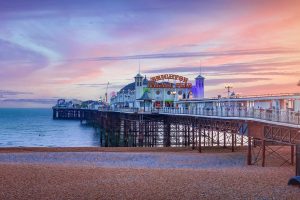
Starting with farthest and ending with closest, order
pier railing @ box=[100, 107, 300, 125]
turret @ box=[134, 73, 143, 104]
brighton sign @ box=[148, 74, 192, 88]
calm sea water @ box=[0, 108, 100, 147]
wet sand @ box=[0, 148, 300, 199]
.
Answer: turret @ box=[134, 73, 143, 104]
brighton sign @ box=[148, 74, 192, 88]
calm sea water @ box=[0, 108, 100, 147]
pier railing @ box=[100, 107, 300, 125]
wet sand @ box=[0, 148, 300, 199]

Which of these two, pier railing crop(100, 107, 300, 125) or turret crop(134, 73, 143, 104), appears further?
turret crop(134, 73, 143, 104)

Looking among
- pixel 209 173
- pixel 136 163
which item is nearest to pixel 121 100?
pixel 136 163

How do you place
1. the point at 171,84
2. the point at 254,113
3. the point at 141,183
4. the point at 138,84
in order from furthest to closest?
the point at 138,84 → the point at 171,84 → the point at 254,113 → the point at 141,183

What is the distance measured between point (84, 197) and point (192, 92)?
6455 centimetres

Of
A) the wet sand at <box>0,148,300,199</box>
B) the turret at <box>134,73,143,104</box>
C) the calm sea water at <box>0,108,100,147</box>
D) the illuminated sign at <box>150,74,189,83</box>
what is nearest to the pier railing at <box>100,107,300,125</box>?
the wet sand at <box>0,148,300,199</box>

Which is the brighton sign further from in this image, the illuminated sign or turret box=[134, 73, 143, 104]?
turret box=[134, 73, 143, 104]

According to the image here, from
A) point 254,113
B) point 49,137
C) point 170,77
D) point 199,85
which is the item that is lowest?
point 49,137

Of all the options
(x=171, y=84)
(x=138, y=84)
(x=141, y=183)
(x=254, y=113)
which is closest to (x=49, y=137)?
(x=138, y=84)

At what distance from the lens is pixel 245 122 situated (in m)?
32.3

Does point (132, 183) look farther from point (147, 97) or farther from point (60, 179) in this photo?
point (147, 97)

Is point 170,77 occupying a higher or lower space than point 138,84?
higher

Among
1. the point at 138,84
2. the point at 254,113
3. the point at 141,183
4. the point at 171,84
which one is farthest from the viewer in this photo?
the point at 138,84

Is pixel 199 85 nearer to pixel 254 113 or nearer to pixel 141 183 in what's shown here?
pixel 254 113

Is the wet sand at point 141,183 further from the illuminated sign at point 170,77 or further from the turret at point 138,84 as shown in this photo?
the turret at point 138,84
